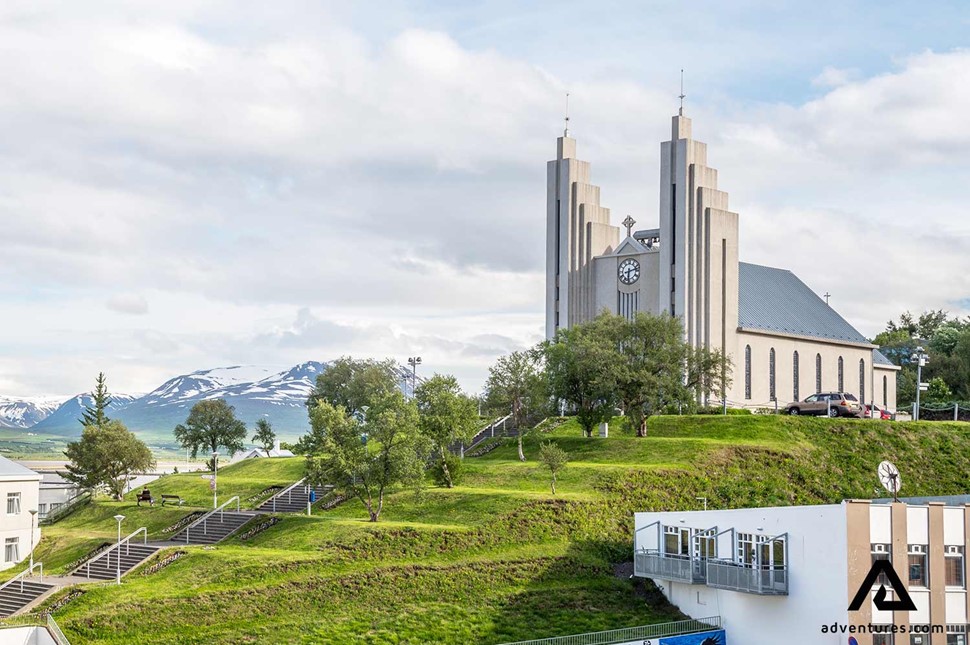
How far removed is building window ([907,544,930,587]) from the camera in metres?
39.6

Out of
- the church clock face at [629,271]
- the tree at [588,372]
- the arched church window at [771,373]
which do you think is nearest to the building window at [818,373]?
the arched church window at [771,373]

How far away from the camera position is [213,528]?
182 ft

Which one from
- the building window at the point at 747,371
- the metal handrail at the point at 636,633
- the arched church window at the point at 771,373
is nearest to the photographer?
the metal handrail at the point at 636,633

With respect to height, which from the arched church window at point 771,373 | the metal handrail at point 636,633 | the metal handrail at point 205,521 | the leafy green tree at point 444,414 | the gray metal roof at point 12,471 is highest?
the arched church window at point 771,373

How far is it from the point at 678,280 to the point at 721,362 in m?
10.1

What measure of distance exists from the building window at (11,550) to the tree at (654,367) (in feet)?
103

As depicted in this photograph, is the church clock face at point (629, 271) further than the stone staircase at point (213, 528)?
Yes

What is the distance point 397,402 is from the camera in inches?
2160

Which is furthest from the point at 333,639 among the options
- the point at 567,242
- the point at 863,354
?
the point at 863,354

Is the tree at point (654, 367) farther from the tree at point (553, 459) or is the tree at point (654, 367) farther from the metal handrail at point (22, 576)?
the metal handrail at point (22, 576)

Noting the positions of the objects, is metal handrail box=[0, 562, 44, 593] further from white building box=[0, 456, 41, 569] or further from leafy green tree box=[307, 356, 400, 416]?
leafy green tree box=[307, 356, 400, 416]

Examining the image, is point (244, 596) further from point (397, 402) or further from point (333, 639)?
point (397, 402)

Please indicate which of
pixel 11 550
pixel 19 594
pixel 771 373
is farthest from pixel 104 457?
pixel 771 373

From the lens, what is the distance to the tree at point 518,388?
66.4 meters
